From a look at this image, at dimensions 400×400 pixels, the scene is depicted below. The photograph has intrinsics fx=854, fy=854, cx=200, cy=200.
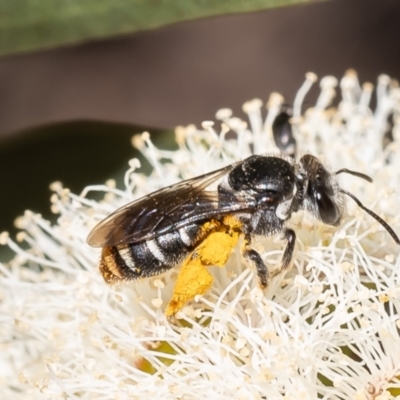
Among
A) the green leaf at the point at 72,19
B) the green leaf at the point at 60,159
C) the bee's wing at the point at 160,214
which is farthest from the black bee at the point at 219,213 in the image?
the green leaf at the point at 60,159

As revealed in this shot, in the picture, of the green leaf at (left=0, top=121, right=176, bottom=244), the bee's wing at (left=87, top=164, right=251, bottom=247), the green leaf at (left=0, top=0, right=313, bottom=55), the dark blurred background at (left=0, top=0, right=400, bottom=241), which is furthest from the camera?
the dark blurred background at (left=0, top=0, right=400, bottom=241)

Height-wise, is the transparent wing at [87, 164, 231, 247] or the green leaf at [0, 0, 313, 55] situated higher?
the green leaf at [0, 0, 313, 55]

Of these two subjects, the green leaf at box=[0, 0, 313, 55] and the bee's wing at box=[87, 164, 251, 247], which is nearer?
the bee's wing at box=[87, 164, 251, 247]

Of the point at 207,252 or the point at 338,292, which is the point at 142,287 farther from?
the point at 338,292

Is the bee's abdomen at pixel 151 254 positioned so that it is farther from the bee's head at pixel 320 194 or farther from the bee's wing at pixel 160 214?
the bee's head at pixel 320 194

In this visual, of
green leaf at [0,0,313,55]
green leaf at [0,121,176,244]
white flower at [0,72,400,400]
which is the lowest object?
white flower at [0,72,400,400]

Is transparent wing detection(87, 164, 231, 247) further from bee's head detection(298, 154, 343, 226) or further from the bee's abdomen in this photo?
bee's head detection(298, 154, 343, 226)

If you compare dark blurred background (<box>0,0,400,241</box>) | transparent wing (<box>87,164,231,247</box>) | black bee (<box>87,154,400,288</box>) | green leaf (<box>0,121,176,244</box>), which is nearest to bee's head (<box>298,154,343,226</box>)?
black bee (<box>87,154,400,288</box>)
